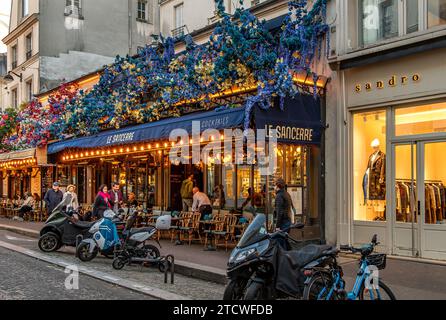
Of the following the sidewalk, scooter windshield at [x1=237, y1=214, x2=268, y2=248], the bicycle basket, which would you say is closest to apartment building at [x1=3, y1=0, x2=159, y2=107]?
the sidewalk

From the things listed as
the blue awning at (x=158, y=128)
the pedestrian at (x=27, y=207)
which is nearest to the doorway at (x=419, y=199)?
the blue awning at (x=158, y=128)

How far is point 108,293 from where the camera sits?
8422 millimetres

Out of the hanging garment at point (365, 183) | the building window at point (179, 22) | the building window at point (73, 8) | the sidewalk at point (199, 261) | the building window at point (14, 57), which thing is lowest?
the sidewalk at point (199, 261)

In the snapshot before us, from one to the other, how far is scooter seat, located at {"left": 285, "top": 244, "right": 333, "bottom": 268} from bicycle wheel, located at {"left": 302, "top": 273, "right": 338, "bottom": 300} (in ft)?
0.94

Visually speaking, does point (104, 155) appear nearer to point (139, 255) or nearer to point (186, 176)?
point (186, 176)

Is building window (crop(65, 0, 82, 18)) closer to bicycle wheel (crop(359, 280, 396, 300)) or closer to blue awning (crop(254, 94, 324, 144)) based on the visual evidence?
blue awning (crop(254, 94, 324, 144))

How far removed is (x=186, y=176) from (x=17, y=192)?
17785 millimetres

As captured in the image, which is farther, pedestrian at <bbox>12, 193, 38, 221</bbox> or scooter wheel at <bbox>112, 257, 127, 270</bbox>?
pedestrian at <bbox>12, 193, 38, 221</bbox>

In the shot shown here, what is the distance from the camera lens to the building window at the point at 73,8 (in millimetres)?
31219

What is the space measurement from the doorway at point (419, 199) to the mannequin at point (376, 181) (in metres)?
0.35

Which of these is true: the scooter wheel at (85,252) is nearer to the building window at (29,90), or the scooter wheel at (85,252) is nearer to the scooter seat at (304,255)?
the scooter seat at (304,255)

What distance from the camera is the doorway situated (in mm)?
10992

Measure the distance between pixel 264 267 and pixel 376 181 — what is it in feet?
20.8

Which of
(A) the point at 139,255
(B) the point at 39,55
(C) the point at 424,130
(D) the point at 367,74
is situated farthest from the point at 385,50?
(B) the point at 39,55
